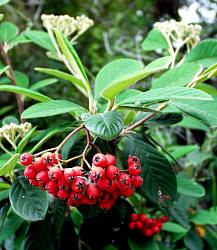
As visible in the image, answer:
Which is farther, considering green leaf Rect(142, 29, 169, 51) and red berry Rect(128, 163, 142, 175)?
green leaf Rect(142, 29, 169, 51)

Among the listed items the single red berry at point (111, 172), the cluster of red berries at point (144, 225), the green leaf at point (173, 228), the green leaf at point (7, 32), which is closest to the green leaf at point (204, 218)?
the green leaf at point (173, 228)

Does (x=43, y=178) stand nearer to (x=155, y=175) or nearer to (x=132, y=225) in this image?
(x=155, y=175)

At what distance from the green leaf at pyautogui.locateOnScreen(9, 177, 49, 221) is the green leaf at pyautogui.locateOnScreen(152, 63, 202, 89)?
0.37 m

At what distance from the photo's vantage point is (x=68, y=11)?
3.08 m

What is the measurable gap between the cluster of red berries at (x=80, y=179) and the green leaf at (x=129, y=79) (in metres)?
0.12

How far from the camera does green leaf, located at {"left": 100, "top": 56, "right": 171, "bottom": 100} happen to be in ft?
2.32

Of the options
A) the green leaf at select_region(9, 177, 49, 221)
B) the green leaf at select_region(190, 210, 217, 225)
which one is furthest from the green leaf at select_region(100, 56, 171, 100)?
the green leaf at select_region(190, 210, 217, 225)

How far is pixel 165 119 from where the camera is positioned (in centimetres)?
100

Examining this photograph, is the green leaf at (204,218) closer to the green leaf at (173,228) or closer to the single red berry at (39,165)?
the green leaf at (173,228)

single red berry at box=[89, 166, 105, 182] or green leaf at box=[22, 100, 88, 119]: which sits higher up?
green leaf at box=[22, 100, 88, 119]

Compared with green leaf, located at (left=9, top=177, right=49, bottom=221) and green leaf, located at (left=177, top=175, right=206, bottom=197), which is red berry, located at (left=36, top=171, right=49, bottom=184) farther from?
green leaf, located at (left=177, top=175, right=206, bottom=197)

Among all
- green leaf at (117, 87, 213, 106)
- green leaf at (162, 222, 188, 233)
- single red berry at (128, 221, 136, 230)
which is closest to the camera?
green leaf at (117, 87, 213, 106)

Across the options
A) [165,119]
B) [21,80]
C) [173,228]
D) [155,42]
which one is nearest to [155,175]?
[165,119]

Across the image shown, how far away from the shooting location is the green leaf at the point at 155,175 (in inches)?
36.1
